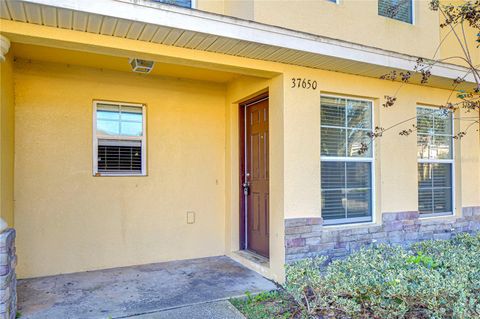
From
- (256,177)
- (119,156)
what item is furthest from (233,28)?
(119,156)

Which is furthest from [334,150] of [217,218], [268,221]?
[217,218]

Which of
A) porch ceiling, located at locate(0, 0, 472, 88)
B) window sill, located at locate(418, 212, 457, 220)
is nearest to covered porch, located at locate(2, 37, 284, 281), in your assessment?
porch ceiling, located at locate(0, 0, 472, 88)

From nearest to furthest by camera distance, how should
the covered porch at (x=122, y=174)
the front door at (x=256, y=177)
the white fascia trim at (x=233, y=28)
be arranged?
the white fascia trim at (x=233, y=28) < the covered porch at (x=122, y=174) < the front door at (x=256, y=177)

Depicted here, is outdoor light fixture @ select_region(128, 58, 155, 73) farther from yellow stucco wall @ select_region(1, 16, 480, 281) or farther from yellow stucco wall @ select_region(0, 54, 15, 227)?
yellow stucco wall @ select_region(0, 54, 15, 227)

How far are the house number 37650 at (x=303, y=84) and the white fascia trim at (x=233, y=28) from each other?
47 cm

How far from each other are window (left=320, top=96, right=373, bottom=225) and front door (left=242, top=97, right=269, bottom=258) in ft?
2.81

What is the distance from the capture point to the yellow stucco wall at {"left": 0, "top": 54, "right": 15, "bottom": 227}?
3.69m

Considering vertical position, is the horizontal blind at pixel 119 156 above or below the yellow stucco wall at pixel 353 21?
below

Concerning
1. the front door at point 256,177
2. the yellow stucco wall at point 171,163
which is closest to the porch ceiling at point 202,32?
the yellow stucco wall at point 171,163

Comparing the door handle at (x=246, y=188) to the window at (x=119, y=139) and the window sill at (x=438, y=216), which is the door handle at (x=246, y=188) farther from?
the window sill at (x=438, y=216)

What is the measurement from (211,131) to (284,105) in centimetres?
174

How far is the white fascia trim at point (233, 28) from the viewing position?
10.2 ft

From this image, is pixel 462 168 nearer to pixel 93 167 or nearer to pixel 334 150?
pixel 334 150

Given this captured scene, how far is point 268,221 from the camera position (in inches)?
199
